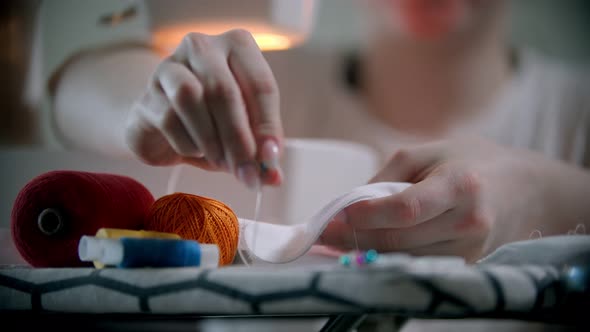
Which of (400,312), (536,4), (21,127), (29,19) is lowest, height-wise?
(400,312)

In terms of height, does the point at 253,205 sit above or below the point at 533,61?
below

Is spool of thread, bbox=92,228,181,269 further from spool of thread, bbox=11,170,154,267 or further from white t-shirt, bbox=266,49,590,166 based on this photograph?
white t-shirt, bbox=266,49,590,166

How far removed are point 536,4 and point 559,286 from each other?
164cm

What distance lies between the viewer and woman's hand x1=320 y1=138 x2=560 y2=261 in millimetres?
395

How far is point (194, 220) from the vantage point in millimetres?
387

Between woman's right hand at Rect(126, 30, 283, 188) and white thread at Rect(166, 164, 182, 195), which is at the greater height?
woman's right hand at Rect(126, 30, 283, 188)

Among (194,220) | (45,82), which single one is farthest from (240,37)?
(45,82)

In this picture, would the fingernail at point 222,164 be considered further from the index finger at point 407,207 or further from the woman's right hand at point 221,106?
the index finger at point 407,207

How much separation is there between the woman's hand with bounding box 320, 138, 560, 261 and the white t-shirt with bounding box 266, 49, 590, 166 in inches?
19.3

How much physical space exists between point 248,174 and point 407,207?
118 mm

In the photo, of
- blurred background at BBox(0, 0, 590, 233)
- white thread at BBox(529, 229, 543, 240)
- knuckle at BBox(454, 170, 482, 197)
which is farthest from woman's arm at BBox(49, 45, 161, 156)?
white thread at BBox(529, 229, 543, 240)

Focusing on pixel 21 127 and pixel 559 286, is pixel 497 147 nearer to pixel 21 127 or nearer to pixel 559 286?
pixel 559 286

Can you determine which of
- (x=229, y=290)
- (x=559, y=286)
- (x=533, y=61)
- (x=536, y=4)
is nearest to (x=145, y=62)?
(x=229, y=290)

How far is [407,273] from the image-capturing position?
28 centimetres
